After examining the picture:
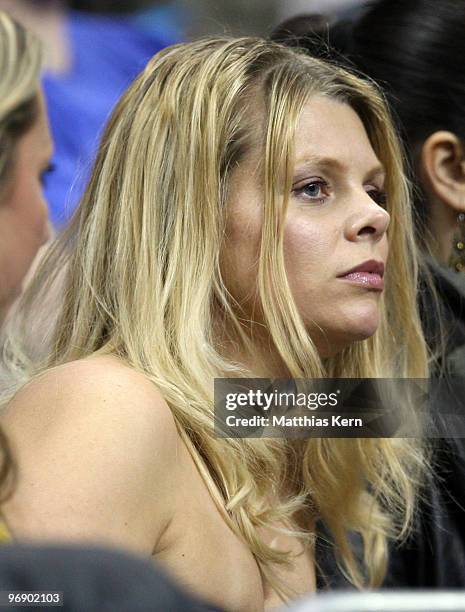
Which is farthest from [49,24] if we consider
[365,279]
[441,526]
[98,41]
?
[441,526]

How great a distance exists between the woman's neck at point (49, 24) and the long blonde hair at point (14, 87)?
0.11 m

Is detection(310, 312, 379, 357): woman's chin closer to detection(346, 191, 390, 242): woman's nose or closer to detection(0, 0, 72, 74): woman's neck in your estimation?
detection(346, 191, 390, 242): woman's nose

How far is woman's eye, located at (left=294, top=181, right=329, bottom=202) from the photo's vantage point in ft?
4.64

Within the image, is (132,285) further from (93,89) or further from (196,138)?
(93,89)

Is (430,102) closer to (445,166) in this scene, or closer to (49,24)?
(445,166)

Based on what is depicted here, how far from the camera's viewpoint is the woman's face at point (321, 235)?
141 cm

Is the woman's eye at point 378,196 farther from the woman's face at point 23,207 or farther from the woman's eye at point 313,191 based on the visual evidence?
the woman's face at point 23,207

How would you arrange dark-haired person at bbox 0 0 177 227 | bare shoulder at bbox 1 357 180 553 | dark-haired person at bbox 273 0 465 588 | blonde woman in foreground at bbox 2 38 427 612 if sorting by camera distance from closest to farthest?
bare shoulder at bbox 1 357 180 553 < blonde woman in foreground at bbox 2 38 427 612 < dark-haired person at bbox 0 0 177 227 < dark-haired person at bbox 273 0 465 588

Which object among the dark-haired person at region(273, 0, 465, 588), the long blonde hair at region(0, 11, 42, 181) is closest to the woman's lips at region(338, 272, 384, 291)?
the dark-haired person at region(273, 0, 465, 588)

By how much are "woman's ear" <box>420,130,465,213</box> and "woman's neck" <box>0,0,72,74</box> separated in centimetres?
62

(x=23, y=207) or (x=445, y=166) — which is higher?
(x=445, y=166)

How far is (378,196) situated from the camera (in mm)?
1545

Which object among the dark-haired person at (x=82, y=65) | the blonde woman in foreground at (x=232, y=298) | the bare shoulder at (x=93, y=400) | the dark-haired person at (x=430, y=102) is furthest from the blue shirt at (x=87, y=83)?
the bare shoulder at (x=93, y=400)

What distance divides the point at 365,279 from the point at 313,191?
15cm
